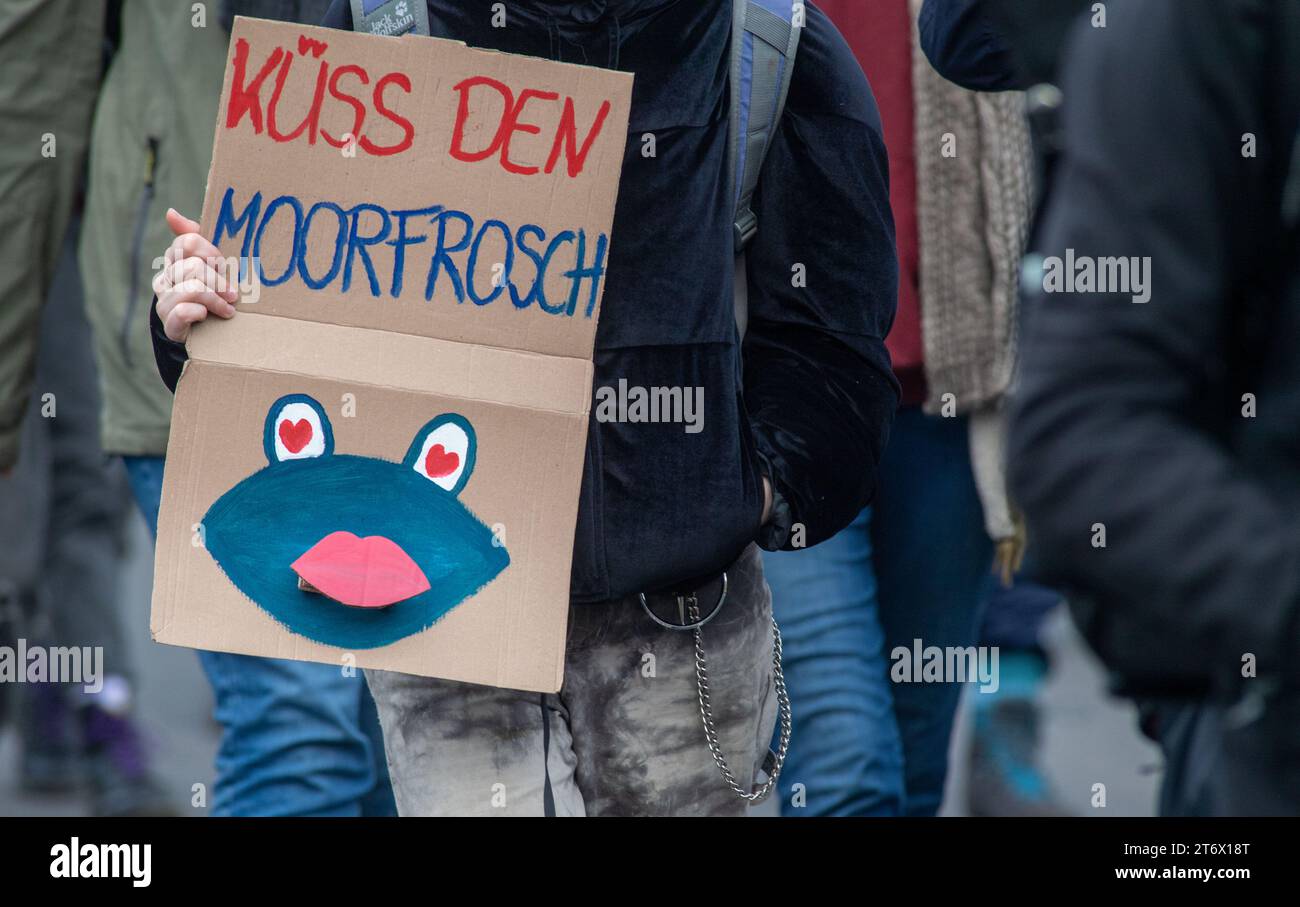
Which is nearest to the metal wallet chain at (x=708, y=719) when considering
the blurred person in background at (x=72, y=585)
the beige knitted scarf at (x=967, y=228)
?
the beige knitted scarf at (x=967, y=228)

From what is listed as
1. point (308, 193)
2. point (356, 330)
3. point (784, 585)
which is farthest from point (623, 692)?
point (784, 585)

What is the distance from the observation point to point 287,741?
335cm

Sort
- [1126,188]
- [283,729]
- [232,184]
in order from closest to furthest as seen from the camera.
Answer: [1126,188] < [232,184] < [283,729]

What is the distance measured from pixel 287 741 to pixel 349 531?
102 cm

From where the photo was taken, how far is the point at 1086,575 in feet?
6.01

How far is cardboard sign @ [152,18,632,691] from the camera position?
2.41m

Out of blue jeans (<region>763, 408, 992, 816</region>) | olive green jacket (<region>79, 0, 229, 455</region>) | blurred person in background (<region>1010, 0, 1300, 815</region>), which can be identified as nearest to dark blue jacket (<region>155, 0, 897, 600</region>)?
blurred person in background (<region>1010, 0, 1300, 815</region>)

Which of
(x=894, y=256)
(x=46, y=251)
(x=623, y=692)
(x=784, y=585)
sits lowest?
(x=623, y=692)

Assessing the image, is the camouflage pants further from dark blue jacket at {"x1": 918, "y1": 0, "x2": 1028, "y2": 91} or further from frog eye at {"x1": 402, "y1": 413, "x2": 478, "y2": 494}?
dark blue jacket at {"x1": 918, "y1": 0, "x2": 1028, "y2": 91}

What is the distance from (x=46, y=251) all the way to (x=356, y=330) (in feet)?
4.55

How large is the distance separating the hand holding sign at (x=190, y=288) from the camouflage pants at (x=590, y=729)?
508mm

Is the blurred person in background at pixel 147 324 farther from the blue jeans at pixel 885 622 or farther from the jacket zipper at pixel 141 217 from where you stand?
the blue jeans at pixel 885 622
